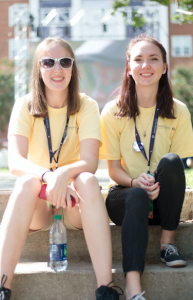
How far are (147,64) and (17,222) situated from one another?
145 cm

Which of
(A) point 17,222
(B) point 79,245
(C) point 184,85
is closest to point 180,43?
(C) point 184,85

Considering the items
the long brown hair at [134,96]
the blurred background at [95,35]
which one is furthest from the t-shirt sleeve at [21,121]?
the blurred background at [95,35]

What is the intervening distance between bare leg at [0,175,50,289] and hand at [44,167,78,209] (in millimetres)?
86

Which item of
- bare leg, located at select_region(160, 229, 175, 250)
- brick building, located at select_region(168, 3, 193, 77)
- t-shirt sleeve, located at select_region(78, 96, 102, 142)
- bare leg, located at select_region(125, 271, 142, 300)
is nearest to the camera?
bare leg, located at select_region(125, 271, 142, 300)

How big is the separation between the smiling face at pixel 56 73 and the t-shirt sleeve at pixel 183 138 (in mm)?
894

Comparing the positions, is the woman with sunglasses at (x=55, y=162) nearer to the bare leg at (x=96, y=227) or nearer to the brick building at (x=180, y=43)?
the bare leg at (x=96, y=227)

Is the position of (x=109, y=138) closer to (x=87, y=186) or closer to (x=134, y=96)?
(x=134, y=96)

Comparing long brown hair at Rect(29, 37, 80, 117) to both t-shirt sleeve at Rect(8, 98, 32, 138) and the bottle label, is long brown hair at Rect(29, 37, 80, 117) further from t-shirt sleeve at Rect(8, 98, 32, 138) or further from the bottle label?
the bottle label

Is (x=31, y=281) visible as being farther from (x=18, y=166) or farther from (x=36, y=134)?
(x=36, y=134)

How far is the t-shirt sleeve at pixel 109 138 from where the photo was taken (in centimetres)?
269

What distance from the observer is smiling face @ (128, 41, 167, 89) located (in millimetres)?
2684

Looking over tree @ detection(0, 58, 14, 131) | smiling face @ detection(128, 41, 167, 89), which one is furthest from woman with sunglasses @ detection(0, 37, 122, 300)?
tree @ detection(0, 58, 14, 131)

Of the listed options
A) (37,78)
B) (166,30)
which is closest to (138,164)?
(37,78)

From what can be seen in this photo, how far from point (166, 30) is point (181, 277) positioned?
32638 millimetres
